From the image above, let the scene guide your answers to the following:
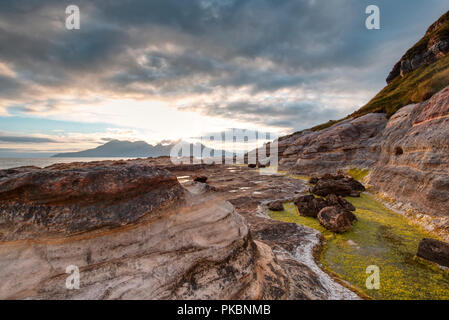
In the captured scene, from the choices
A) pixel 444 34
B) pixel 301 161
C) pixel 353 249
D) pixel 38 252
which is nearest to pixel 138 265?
pixel 38 252

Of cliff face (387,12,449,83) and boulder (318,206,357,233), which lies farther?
cliff face (387,12,449,83)

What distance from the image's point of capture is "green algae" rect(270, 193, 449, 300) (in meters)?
5.80

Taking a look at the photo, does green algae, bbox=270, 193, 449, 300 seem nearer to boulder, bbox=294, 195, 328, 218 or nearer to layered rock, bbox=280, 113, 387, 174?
boulder, bbox=294, 195, 328, 218

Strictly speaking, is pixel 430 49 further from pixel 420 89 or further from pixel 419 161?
pixel 419 161

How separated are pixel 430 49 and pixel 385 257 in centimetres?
7786

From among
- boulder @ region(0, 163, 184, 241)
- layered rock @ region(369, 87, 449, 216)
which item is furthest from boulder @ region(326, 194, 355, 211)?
boulder @ region(0, 163, 184, 241)

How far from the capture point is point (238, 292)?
14.8 feet

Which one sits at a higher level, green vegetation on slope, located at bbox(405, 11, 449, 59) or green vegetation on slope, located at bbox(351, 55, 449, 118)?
green vegetation on slope, located at bbox(405, 11, 449, 59)

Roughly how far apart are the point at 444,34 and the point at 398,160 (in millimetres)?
63973

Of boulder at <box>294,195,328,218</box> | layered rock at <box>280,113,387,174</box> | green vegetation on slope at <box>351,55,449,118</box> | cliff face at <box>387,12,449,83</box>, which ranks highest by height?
cliff face at <box>387,12,449,83</box>

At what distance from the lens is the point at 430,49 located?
2137 inches

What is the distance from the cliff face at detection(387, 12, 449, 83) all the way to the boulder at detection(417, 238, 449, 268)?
232ft

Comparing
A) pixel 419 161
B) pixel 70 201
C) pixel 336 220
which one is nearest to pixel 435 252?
pixel 336 220
